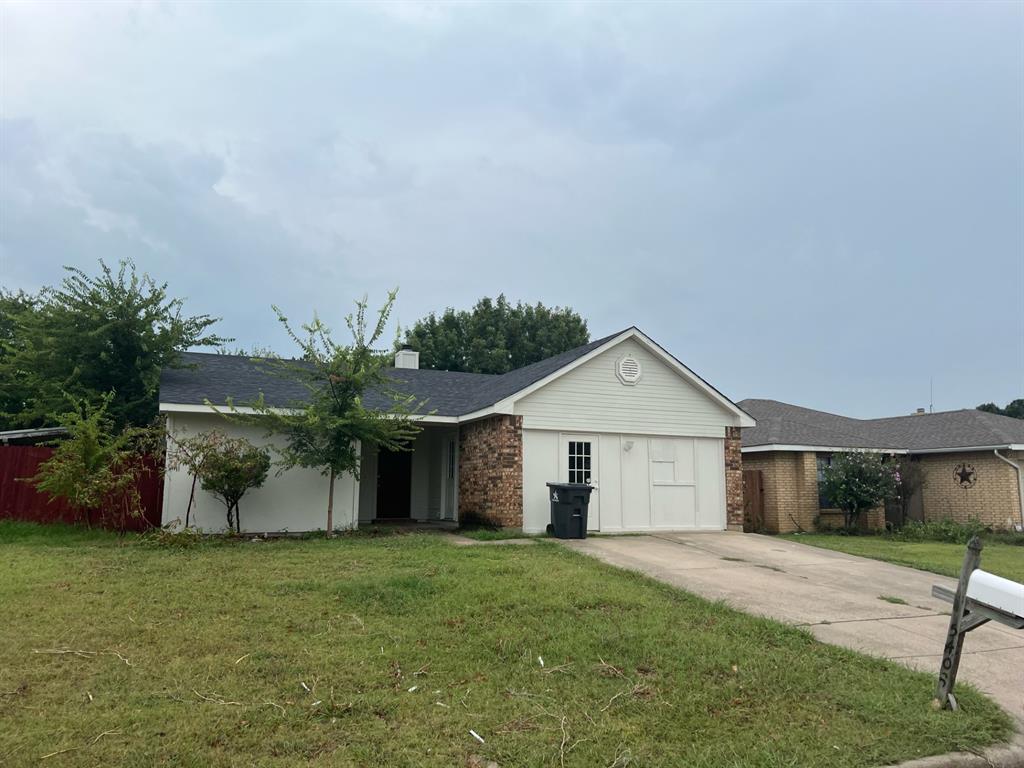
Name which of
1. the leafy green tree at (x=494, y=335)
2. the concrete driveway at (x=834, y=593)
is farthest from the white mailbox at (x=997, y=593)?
the leafy green tree at (x=494, y=335)

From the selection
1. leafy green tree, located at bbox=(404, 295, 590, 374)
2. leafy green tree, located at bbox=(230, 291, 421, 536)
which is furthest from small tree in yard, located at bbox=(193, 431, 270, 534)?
leafy green tree, located at bbox=(404, 295, 590, 374)

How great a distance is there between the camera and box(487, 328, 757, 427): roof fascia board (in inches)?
536

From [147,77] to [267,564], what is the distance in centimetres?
988

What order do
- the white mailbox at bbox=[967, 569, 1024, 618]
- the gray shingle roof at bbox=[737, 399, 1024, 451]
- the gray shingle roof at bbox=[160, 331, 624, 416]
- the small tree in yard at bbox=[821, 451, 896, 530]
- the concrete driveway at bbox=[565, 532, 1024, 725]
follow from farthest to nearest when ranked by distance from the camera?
1. the gray shingle roof at bbox=[737, 399, 1024, 451]
2. the small tree in yard at bbox=[821, 451, 896, 530]
3. the gray shingle roof at bbox=[160, 331, 624, 416]
4. the concrete driveway at bbox=[565, 532, 1024, 725]
5. the white mailbox at bbox=[967, 569, 1024, 618]

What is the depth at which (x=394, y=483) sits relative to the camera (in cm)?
1759

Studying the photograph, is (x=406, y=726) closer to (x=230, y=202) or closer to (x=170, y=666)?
(x=170, y=666)

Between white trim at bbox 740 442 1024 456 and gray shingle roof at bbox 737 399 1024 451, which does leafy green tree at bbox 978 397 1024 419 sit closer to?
gray shingle roof at bbox 737 399 1024 451

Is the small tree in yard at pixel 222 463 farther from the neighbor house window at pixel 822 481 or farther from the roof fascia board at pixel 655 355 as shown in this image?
the neighbor house window at pixel 822 481

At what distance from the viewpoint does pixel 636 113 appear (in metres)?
14.9

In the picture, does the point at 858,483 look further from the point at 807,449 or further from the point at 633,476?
the point at 633,476

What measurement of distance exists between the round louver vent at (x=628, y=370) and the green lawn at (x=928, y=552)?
5163 millimetres

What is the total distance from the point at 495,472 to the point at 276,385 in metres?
5.41

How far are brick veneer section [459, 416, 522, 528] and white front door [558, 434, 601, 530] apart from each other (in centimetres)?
117

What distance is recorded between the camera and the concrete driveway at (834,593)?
5.98 m
